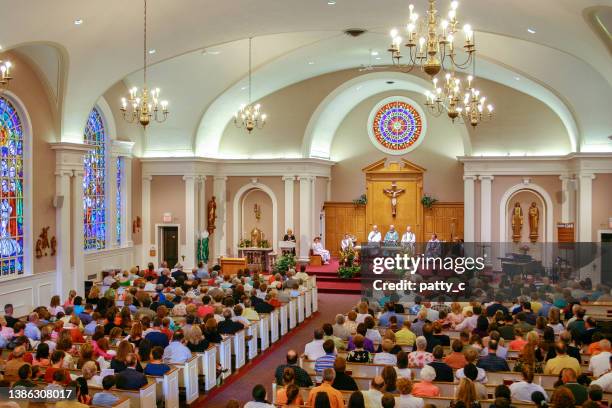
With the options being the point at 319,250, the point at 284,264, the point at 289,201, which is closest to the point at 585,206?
the point at 319,250

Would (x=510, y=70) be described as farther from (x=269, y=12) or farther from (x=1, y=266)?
(x=1, y=266)

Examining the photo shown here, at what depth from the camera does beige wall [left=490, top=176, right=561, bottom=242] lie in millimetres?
23562

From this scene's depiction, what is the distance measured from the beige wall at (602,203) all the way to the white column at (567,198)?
4.11 ft

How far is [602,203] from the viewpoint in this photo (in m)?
21.5

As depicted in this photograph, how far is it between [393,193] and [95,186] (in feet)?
39.8

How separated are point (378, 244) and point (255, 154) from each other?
5.98m

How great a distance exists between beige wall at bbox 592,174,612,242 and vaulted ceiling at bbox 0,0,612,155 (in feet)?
3.87

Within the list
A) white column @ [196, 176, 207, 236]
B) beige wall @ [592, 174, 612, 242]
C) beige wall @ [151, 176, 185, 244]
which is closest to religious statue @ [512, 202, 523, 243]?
beige wall @ [592, 174, 612, 242]

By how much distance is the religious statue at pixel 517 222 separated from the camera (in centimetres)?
2392

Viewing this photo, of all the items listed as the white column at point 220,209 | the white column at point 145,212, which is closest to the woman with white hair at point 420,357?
the white column at point 145,212

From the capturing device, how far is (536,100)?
23.4 m

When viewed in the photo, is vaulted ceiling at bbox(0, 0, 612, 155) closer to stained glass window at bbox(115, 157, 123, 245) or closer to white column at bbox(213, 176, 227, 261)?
white column at bbox(213, 176, 227, 261)

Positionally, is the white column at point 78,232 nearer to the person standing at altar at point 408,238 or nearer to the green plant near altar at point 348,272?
the green plant near altar at point 348,272

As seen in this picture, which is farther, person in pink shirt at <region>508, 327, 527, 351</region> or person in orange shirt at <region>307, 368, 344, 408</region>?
person in pink shirt at <region>508, 327, 527, 351</region>
